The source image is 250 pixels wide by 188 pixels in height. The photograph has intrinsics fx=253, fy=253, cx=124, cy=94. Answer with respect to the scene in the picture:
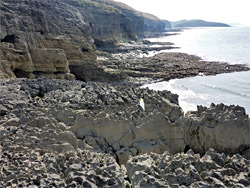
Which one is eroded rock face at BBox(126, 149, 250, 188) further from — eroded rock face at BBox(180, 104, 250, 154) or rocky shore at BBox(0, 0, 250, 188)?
eroded rock face at BBox(180, 104, 250, 154)

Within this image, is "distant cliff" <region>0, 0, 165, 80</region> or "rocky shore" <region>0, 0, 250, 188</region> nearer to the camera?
"rocky shore" <region>0, 0, 250, 188</region>

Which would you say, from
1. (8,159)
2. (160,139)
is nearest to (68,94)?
(160,139)

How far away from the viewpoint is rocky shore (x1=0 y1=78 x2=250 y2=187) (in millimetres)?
7375

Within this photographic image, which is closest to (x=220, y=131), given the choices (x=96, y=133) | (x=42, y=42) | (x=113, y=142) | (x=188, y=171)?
(x=113, y=142)

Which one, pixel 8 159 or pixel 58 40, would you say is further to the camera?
pixel 58 40

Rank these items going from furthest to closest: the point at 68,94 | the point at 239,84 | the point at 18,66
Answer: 1. the point at 239,84
2. the point at 18,66
3. the point at 68,94

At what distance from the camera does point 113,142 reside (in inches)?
501

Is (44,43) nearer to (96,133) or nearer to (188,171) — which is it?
(96,133)

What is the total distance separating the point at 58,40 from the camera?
1278 inches

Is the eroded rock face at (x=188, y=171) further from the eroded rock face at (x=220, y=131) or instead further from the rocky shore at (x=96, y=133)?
the eroded rock face at (x=220, y=131)

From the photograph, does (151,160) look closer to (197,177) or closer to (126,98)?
(197,177)

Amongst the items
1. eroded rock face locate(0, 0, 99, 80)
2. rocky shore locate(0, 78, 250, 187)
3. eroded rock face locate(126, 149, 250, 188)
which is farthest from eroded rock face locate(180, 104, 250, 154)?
eroded rock face locate(0, 0, 99, 80)

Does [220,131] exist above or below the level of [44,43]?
below

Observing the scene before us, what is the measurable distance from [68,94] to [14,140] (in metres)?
9.18
